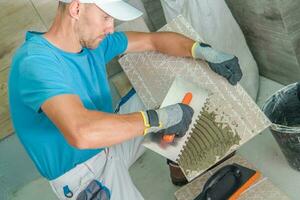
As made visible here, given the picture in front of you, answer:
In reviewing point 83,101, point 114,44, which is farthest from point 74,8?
point 114,44

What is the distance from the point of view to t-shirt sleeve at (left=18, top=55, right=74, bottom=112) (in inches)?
59.2

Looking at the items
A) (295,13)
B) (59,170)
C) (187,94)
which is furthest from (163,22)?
(59,170)

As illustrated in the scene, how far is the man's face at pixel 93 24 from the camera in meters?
1.63

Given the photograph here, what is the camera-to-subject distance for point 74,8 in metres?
1.61

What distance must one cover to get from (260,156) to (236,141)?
2.16 feet

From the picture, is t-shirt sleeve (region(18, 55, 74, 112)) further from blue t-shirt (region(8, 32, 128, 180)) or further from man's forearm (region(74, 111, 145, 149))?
man's forearm (region(74, 111, 145, 149))

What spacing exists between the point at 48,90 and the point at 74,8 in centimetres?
35

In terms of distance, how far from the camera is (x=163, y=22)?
3.13 metres

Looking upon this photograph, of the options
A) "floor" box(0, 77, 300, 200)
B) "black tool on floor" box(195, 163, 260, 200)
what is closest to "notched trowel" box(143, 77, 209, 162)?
"black tool on floor" box(195, 163, 260, 200)

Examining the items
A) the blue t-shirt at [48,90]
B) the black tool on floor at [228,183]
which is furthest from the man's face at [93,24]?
the black tool on floor at [228,183]

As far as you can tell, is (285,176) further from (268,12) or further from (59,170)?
(59,170)

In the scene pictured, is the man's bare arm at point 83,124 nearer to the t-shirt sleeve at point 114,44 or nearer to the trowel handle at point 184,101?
the trowel handle at point 184,101

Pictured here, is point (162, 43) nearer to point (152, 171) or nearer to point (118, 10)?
point (118, 10)

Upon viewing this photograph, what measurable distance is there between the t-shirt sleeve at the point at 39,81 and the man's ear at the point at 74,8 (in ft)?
0.64
